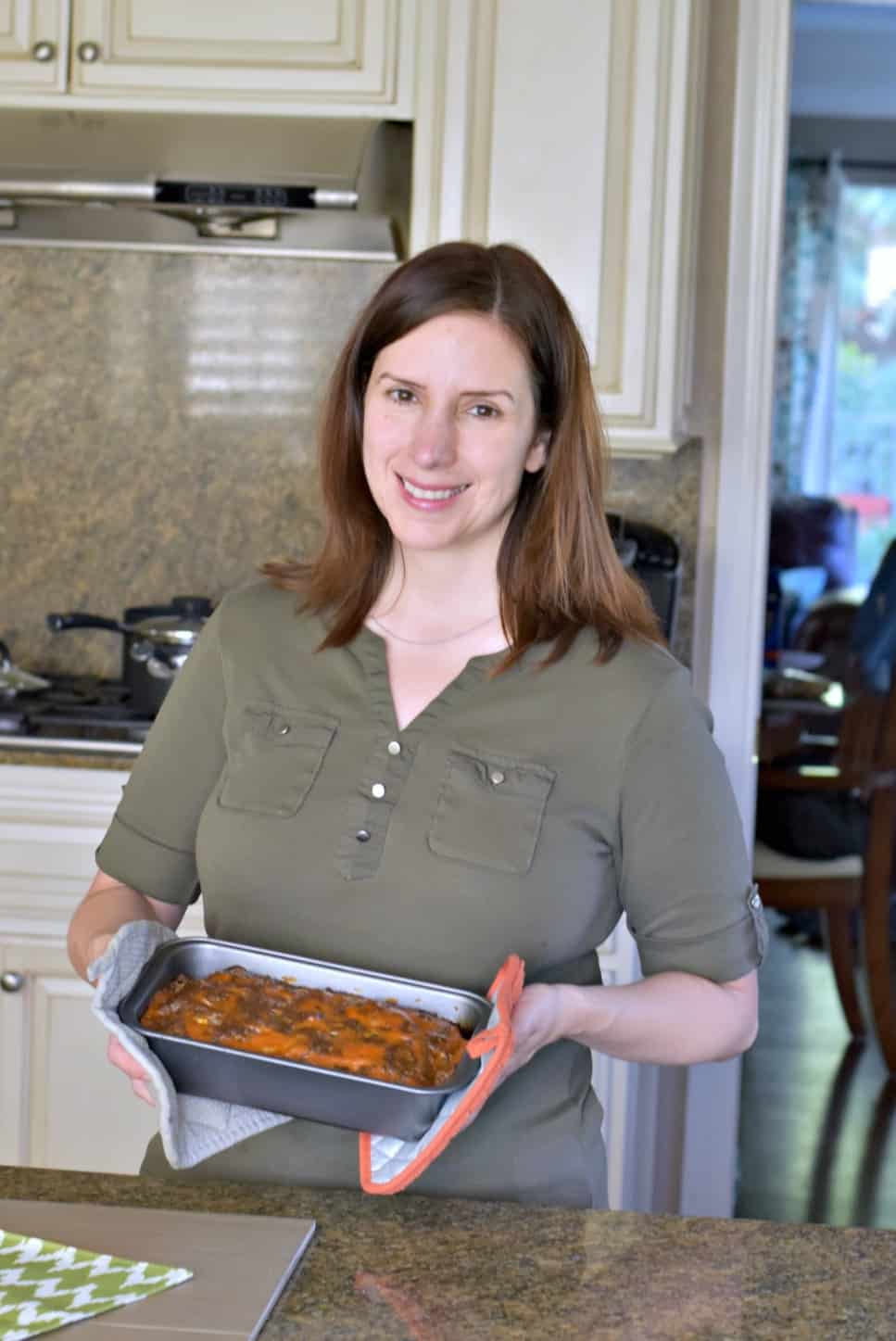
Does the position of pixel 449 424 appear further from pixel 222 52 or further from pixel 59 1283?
pixel 222 52

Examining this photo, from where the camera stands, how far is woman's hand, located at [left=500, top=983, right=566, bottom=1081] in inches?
45.8

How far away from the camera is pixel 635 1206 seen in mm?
2689

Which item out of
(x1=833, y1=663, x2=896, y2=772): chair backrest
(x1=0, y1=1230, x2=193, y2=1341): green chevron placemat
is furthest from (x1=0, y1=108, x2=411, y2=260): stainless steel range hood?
(x1=0, y1=1230, x2=193, y2=1341): green chevron placemat

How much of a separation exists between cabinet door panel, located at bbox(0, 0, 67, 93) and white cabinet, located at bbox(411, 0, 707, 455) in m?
0.63

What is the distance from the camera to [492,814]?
1.36 m

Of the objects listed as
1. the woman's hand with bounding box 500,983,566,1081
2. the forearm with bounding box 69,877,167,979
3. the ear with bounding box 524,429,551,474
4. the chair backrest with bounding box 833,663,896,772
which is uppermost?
the ear with bounding box 524,429,551,474

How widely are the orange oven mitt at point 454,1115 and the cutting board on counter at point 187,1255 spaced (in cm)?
6

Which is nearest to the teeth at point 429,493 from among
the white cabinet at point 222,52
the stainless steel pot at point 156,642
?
the stainless steel pot at point 156,642

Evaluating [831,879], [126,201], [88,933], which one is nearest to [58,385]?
[126,201]

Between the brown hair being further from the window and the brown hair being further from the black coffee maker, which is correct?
the window

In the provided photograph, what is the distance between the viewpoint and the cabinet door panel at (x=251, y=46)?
106 inches

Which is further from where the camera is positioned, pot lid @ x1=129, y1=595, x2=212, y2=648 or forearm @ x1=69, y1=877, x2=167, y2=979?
pot lid @ x1=129, y1=595, x2=212, y2=648

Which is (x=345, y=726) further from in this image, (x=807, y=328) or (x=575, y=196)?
(x=807, y=328)

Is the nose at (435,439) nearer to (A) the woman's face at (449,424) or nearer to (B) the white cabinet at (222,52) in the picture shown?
(A) the woman's face at (449,424)
